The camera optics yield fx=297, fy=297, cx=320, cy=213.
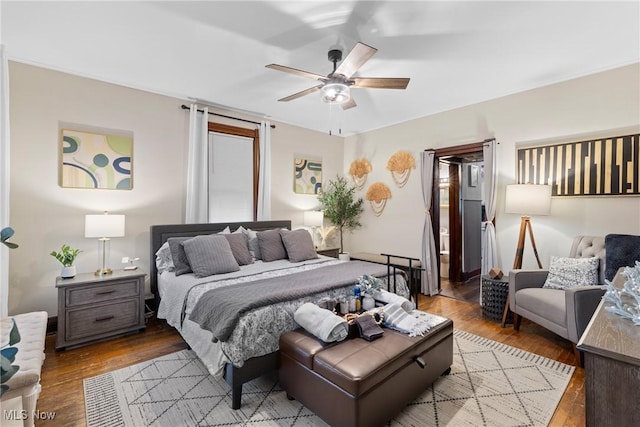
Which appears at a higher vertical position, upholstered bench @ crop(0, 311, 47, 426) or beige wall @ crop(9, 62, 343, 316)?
beige wall @ crop(9, 62, 343, 316)

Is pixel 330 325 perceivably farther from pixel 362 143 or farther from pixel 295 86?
pixel 362 143

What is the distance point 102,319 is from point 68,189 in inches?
57.0

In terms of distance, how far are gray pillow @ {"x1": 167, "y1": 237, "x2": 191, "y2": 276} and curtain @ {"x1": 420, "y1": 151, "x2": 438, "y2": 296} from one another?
3.39m

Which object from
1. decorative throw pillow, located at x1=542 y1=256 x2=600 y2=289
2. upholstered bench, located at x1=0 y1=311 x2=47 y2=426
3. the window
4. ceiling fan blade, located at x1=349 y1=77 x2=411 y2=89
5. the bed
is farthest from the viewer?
the window

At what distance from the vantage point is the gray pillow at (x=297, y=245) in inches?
151

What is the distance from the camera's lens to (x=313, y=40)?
264 centimetres

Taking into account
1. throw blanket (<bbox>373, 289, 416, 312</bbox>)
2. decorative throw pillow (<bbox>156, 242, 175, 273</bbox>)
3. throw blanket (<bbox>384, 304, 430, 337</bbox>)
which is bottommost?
throw blanket (<bbox>384, 304, 430, 337</bbox>)

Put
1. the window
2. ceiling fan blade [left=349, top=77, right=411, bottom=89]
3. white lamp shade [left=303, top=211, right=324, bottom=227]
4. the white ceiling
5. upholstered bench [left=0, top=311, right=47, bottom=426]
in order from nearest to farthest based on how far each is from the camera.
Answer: upholstered bench [left=0, top=311, right=47, bottom=426] → the white ceiling → ceiling fan blade [left=349, top=77, right=411, bottom=89] → the window → white lamp shade [left=303, top=211, right=324, bottom=227]

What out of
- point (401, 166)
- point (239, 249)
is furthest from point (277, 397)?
point (401, 166)

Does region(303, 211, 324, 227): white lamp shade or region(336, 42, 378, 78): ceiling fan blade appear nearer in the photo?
region(336, 42, 378, 78): ceiling fan blade

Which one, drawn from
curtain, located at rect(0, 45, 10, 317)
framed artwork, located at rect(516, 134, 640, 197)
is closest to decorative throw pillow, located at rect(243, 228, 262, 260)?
curtain, located at rect(0, 45, 10, 317)

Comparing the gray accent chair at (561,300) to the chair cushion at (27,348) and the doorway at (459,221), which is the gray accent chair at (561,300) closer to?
the doorway at (459,221)

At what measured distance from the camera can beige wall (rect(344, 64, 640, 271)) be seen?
123 inches

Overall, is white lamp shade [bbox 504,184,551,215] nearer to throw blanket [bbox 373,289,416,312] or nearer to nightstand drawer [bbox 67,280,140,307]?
throw blanket [bbox 373,289,416,312]
